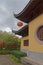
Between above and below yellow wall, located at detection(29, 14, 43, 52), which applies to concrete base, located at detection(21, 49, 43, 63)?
below

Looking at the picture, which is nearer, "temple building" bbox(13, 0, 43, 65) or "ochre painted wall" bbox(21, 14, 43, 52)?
"temple building" bbox(13, 0, 43, 65)

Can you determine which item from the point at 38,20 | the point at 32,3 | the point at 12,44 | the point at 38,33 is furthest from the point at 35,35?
the point at 12,44

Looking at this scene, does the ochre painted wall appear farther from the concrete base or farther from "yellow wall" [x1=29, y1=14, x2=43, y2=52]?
the concrete base

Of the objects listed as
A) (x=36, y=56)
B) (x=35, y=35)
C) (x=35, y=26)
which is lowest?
(x=36, y=56)

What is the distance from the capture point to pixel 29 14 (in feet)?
37.6

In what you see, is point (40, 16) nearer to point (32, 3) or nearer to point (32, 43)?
point (32, 3)

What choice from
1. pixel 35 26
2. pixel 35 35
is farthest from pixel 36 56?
pixel 35 26

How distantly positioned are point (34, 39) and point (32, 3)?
8.69ft

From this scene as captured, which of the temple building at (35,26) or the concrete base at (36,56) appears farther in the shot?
the concrete base at (36,56)

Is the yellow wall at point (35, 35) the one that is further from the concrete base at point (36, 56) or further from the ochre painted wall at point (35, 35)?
the concrete base at point (36, 56)

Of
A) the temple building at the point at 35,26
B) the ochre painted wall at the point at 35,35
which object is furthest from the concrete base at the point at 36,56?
the ochre painted wall at the point at 35,35

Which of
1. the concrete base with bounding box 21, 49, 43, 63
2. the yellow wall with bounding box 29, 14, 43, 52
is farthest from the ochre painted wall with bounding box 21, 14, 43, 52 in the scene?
the concrete base with bounding box 21, 49, 43, 63

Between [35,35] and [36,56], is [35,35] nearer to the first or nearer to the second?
[35,35]

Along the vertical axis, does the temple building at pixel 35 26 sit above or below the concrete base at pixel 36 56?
above
